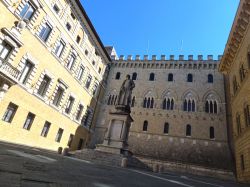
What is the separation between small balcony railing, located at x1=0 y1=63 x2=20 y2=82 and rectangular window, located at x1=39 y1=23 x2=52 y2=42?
435 centimetres

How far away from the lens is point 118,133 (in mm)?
13352

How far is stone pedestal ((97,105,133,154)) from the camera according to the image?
12742 millimetres

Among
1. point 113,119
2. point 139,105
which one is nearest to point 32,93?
point 113,119

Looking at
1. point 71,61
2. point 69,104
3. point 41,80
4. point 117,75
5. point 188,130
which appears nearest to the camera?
point 41,80

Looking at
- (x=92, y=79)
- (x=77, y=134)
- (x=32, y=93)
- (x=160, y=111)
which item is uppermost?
(x=92, y=79)

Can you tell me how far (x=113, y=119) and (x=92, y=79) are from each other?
1242cm

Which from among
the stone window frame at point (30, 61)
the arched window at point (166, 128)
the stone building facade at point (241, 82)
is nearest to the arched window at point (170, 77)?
the arched window at point (166, 128)

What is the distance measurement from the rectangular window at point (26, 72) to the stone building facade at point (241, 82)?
16.7 meters

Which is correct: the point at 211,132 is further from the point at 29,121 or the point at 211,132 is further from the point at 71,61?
the point at 29,121

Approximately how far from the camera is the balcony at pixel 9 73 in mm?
12070

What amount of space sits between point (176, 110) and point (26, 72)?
57.8 ft

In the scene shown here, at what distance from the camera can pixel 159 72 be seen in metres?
27.4

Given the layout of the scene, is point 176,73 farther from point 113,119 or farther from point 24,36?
point 24,36

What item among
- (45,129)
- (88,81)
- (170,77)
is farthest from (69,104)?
(170,77)
